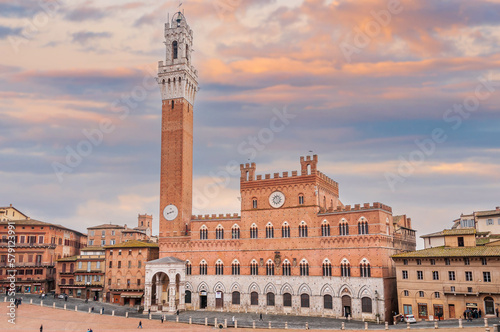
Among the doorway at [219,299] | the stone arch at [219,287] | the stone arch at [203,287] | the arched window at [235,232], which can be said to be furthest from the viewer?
the arched window at [235,232]

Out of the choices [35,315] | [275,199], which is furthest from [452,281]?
[35,315]

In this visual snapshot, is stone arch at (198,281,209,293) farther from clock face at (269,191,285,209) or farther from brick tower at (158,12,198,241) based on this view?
clock face at (269,191,285,209)

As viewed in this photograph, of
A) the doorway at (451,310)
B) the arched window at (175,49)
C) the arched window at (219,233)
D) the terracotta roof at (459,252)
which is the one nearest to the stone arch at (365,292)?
the terracotta roof at (459,252)

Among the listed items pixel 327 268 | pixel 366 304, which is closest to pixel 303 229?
pixel 327 268

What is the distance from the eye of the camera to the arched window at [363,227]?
56250mm

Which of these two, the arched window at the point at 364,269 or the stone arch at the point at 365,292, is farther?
the arched window at the point at 364,269

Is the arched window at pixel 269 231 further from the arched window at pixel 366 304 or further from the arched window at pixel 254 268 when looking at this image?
the arched window at pixel 366 304

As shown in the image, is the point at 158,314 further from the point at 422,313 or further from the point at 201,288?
the point at 422,313

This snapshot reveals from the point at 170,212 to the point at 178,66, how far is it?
25.4 m

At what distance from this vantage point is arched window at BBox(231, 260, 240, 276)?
2534 inches

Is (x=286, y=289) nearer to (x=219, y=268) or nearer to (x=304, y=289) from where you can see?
(x=304, y=289)

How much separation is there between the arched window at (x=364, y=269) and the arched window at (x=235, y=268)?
1854cm

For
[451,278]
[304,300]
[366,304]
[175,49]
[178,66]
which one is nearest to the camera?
[451,278]

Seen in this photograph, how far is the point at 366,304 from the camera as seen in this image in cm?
5444
